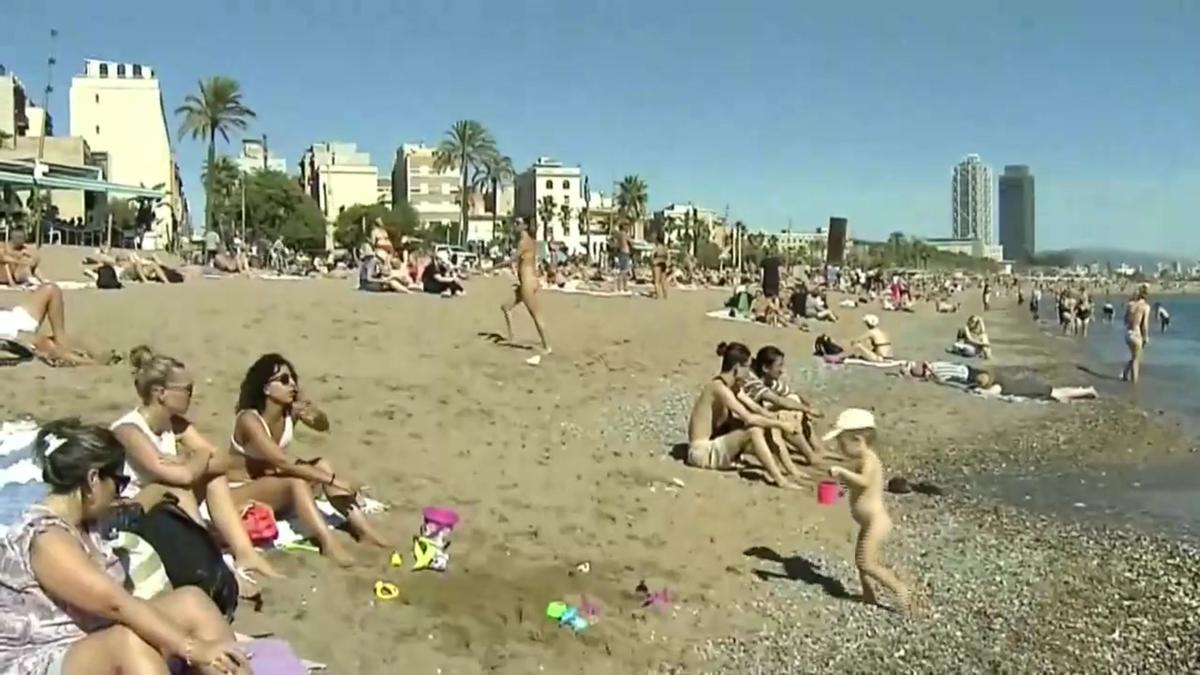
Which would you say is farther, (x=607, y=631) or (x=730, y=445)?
(x=730, y=445)

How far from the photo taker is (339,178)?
5477 inches

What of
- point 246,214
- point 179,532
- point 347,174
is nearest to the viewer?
point 179,532

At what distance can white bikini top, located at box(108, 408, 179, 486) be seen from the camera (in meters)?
5.42

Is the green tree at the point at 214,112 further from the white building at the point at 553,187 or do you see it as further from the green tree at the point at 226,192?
the white building at the point at 553,187

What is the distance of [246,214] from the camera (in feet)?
275

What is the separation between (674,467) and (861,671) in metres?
4.26

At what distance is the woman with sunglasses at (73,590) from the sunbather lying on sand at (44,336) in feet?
23.6

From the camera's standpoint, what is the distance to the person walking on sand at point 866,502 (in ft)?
22.0

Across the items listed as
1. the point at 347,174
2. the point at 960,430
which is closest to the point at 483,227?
the point at 347,174

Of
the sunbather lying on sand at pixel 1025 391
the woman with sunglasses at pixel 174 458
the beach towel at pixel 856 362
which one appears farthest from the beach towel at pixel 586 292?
the woman with sunglasses at pixel 174 458

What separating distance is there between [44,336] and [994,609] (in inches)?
325

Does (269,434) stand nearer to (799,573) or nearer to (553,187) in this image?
(799,573)

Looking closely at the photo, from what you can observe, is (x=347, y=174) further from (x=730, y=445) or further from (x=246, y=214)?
(x=730, y=445)

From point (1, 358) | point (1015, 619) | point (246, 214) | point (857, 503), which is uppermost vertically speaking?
point (246, 214)
